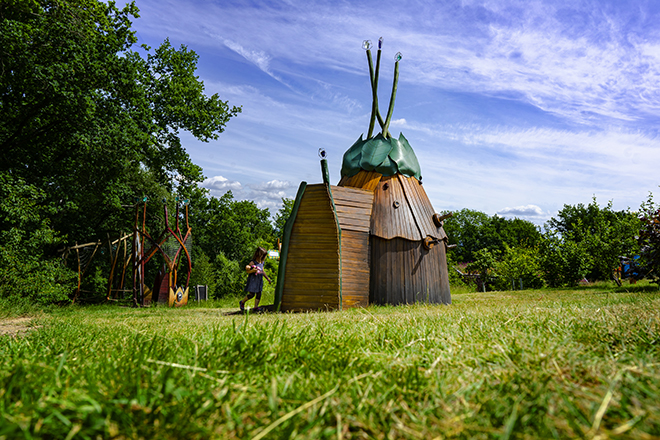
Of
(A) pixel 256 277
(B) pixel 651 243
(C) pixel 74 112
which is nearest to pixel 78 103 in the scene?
(C) pixel 74 112

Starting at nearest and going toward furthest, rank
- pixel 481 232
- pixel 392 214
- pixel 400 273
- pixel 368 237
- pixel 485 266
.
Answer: pixel 368 237, pixel 400 273, pixel 392 214, pixel 485 266, pixel 481 232

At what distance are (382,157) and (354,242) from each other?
9.04 feet

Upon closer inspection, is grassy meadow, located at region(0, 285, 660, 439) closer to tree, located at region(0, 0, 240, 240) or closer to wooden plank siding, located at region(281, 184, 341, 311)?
wooden plank siding, located at region(281, 184, 341, 311)

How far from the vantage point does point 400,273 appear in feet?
33.2

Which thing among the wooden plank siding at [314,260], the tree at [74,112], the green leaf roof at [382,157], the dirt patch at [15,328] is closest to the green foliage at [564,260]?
the green leaf roof at [382,157]

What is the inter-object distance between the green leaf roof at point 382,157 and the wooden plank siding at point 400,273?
6.74 ft

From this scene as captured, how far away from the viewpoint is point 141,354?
1.59 metres

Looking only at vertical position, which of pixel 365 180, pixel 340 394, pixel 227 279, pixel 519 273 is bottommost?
pixel 227 279

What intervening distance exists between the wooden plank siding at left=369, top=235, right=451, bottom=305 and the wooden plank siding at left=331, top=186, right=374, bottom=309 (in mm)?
379

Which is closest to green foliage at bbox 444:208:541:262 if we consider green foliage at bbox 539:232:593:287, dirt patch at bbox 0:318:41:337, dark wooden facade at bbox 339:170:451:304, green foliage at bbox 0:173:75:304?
green foliage at bbox 539:232:593:287

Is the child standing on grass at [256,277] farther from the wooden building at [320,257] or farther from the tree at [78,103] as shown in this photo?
the tree at [78,103]

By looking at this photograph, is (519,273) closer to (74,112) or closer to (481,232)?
(74,112)

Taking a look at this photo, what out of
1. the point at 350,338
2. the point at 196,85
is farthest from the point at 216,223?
the point at 350,338

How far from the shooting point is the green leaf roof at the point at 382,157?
10.9 metres
